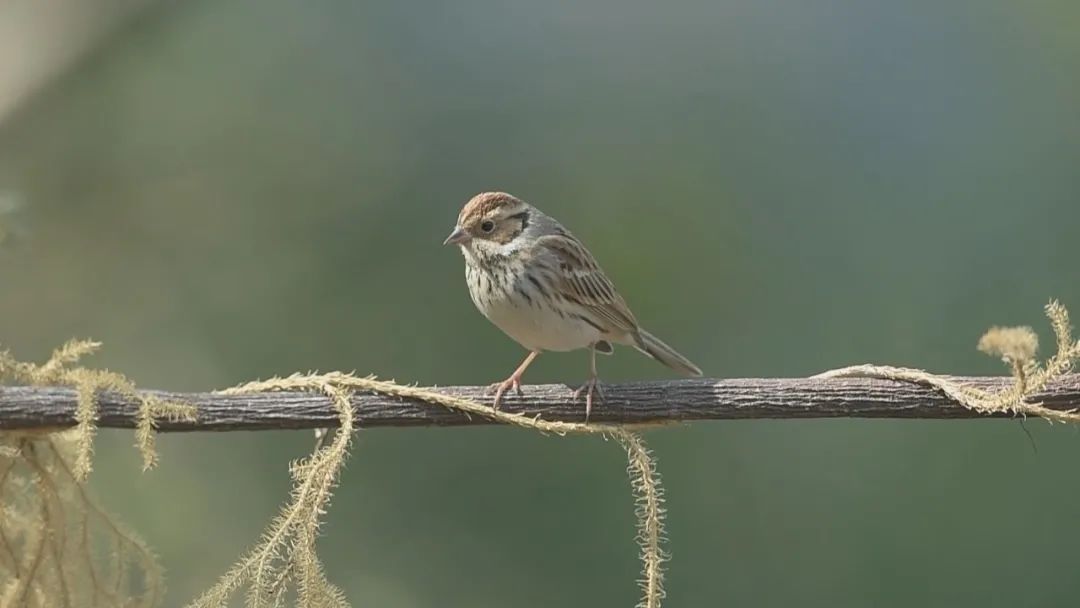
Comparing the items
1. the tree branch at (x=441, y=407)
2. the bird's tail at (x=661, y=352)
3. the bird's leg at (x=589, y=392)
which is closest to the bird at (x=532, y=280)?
the bird's tail at (x=661, y=352)

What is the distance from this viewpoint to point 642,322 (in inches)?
213

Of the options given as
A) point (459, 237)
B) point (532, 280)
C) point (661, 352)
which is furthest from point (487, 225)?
point (661, 352)

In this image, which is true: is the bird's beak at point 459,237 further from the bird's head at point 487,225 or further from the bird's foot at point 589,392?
the bird's foot at point 589,392

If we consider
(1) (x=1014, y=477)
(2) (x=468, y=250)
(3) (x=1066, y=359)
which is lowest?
(3) (x=1066, y=359)

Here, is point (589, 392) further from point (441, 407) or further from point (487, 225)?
point (487, 225)

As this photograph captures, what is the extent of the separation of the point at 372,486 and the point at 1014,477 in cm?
269

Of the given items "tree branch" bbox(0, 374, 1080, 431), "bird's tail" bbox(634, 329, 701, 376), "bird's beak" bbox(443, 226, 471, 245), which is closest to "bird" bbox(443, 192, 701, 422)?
"bird's beak" bbox(443, 226, 471, 245)

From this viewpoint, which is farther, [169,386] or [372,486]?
[169,386]

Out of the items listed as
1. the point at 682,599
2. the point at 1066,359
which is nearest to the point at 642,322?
the point at 682,599

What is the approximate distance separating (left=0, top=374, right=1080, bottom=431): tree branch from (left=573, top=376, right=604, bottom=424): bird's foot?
0.14m

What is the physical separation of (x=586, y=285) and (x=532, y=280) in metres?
0.21

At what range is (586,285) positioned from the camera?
3.72 meters

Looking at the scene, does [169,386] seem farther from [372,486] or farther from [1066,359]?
[1066,359]

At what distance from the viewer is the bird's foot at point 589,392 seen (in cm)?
282
